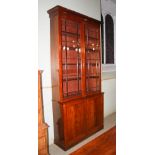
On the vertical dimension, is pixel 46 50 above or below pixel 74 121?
above

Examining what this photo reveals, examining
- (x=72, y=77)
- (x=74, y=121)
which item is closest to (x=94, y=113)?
(x=74, y=121)

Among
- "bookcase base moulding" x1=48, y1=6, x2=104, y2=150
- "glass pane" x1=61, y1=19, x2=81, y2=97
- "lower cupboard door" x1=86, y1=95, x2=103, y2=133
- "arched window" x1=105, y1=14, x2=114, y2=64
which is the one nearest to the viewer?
"bookcase base moulding" x1=48, y1=6, x2=104, y2=150

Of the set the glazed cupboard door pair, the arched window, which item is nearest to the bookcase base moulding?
the glazed cupboard door pair

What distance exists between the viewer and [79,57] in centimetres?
276

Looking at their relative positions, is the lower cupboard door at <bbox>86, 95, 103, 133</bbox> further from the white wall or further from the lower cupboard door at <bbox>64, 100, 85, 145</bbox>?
the white wall

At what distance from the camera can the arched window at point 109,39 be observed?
4.04 metres

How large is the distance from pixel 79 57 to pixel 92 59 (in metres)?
0.46

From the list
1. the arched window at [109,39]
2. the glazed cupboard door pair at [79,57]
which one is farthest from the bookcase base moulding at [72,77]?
the arched window at [109,39]

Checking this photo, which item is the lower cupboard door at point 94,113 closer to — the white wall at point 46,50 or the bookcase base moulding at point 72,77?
the bookcase base moulding at point 72,77

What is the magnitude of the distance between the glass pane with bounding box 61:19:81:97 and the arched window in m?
1.56

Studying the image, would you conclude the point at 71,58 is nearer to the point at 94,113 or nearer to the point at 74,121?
the point at 74,121

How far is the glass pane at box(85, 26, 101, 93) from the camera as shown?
2.95 metres

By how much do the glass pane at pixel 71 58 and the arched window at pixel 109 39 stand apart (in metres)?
1.56
